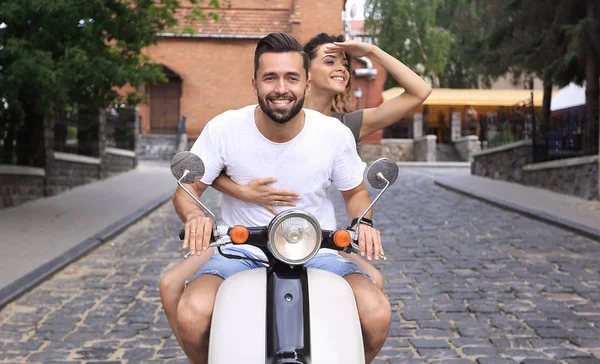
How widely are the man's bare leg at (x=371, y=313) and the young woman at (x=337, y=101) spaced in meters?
0.37

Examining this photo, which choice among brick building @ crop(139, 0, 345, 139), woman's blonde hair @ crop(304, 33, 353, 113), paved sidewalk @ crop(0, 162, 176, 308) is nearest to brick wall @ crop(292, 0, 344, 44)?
brick building @ crop(139, 0, 345, 139)

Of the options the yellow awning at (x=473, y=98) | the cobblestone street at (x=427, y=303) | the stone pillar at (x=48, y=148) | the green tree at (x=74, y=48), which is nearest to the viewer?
the cobblestone street at (x=427, y=303)

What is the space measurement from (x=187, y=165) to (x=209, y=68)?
3188 cm

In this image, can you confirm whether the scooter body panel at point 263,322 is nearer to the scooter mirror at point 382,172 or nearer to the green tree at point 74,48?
the scooter mirror at point 382,172

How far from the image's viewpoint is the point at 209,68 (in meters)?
33.9

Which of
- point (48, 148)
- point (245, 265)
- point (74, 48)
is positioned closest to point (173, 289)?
point (245, 265)

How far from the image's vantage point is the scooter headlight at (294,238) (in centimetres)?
244

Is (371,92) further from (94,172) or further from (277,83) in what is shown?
(277,83)

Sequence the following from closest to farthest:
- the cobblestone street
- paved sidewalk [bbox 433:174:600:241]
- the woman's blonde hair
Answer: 1. the woman's blonde hair
2. the cobblestone street
3. paved sidewalk [bbox 433:174:600:241]

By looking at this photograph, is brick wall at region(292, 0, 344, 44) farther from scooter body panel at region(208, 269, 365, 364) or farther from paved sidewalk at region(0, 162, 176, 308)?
scooter body panel at region(208, 269, 365, 364)

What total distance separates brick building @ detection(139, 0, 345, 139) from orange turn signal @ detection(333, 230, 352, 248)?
102 ft

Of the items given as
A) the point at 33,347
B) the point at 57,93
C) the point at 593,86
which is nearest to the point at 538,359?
the point at 33,347

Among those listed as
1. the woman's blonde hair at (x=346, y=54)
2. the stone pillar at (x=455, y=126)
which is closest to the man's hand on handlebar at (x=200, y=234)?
the woman's blonde hair at (x=346, y=54)

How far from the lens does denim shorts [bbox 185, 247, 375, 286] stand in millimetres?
2838
